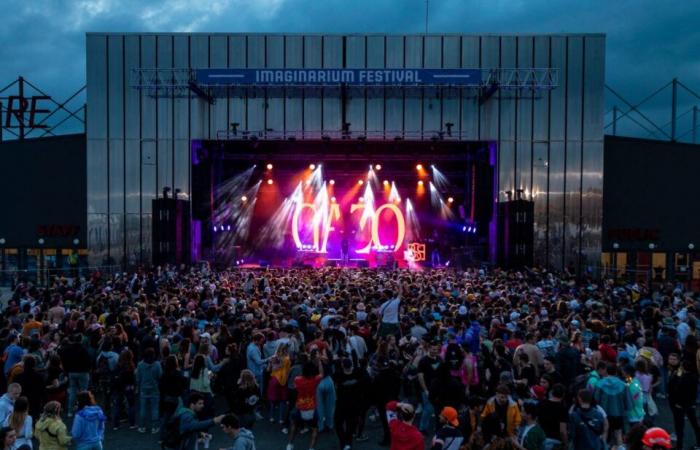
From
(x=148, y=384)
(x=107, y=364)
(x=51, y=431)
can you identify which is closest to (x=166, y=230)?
(x=107, y=364)

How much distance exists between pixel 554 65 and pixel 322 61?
10915 mm

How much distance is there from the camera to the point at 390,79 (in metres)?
26.4

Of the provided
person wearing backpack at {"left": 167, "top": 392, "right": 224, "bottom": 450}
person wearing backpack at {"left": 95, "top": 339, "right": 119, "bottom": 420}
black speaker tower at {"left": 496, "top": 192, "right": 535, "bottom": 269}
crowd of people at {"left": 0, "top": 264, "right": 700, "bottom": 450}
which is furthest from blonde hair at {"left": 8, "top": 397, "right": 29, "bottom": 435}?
black speaker tower at {"left": 496, "top": 192, "right": 535, "bottom": 269}

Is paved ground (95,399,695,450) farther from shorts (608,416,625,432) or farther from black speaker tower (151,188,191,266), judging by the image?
black speaker tower (151,188,191,266)

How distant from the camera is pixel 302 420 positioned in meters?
7.91

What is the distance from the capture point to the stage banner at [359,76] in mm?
26266

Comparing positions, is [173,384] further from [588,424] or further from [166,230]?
[166,230]

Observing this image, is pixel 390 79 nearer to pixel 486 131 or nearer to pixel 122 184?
pixel 486 131

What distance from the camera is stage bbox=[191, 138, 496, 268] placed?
94.5 feet

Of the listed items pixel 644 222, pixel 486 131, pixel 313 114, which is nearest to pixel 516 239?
pixel 486 131

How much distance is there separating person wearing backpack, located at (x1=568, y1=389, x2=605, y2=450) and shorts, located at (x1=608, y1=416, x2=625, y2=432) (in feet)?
3.76

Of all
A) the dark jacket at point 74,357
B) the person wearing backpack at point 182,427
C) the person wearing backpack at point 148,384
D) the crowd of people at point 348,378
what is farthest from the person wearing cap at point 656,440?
the dark jacket at point 74,357

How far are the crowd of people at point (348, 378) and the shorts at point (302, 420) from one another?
0.02m

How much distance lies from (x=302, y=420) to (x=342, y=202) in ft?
103
